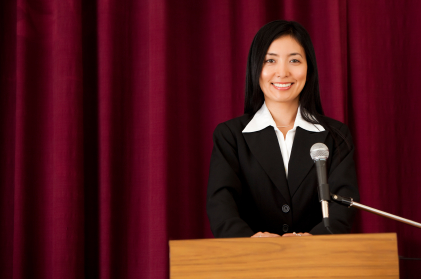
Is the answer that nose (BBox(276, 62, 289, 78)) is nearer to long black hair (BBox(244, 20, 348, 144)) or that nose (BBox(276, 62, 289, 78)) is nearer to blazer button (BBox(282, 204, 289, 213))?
long black hair (BBox(244, 20, 348, 144))

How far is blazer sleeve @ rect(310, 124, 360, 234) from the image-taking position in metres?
1.25

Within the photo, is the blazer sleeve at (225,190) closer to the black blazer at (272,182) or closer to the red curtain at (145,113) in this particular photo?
the black blazer at (272,182)

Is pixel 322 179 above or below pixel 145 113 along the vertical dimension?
below

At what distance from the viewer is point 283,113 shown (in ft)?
5.02

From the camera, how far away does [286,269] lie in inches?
30.7

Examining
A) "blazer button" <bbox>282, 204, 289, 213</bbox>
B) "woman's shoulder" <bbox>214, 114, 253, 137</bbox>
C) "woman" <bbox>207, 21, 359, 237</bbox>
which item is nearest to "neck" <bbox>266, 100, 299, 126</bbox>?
"woman" <bbox>207, 21, 359, 237</bbox>

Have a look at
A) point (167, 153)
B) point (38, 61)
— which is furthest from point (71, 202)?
point (38, 61)

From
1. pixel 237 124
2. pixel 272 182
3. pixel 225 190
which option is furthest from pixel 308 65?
pixel 225 190

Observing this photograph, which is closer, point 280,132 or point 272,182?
point 272,182

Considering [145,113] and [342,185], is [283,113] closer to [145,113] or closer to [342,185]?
[342,185]

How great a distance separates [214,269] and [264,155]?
0.68 metres

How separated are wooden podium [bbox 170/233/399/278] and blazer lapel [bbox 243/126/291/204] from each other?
0.58 metres

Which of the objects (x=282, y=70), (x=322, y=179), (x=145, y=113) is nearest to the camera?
(x=322, y=179)

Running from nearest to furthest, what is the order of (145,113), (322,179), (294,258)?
(294,258) < (322,179) < (145,113)
